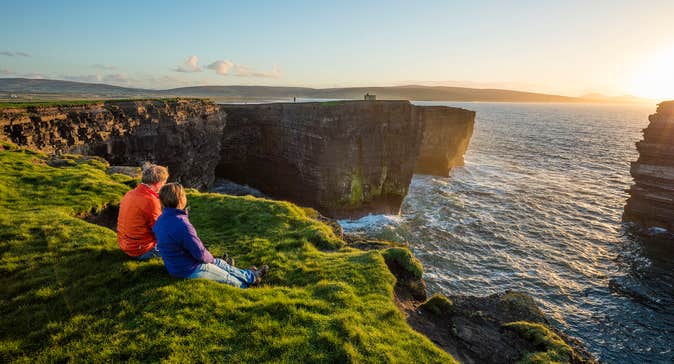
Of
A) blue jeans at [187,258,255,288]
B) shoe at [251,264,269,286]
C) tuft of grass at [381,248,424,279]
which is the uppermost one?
blue jeans at [187,258,255,288]

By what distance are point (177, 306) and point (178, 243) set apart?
147 cm

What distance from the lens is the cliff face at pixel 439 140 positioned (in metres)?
63.4

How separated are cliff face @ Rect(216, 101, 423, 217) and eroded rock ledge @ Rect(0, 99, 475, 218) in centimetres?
→ 13

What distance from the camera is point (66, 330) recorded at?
6.05 metres

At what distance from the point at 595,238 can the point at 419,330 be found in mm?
36637

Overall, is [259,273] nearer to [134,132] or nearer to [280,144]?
[134,132]

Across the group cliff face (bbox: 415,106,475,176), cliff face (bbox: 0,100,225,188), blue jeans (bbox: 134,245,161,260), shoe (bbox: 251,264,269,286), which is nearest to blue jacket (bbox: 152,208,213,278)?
blue jeans (bbox: 134,245,161,260)

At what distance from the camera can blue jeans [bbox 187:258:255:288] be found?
26.7ft

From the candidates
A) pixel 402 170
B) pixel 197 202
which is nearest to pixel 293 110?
pixel 402 170

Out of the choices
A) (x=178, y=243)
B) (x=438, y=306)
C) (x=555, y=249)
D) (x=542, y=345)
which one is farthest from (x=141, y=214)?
(x=555, y=249)

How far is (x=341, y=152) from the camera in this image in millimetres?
38250

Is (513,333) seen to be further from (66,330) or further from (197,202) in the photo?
(197,202)

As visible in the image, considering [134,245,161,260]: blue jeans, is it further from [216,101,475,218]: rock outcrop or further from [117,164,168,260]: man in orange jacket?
[216,101,475,218]: rock outcrop

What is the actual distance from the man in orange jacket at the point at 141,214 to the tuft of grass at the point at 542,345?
11185 millimetres
